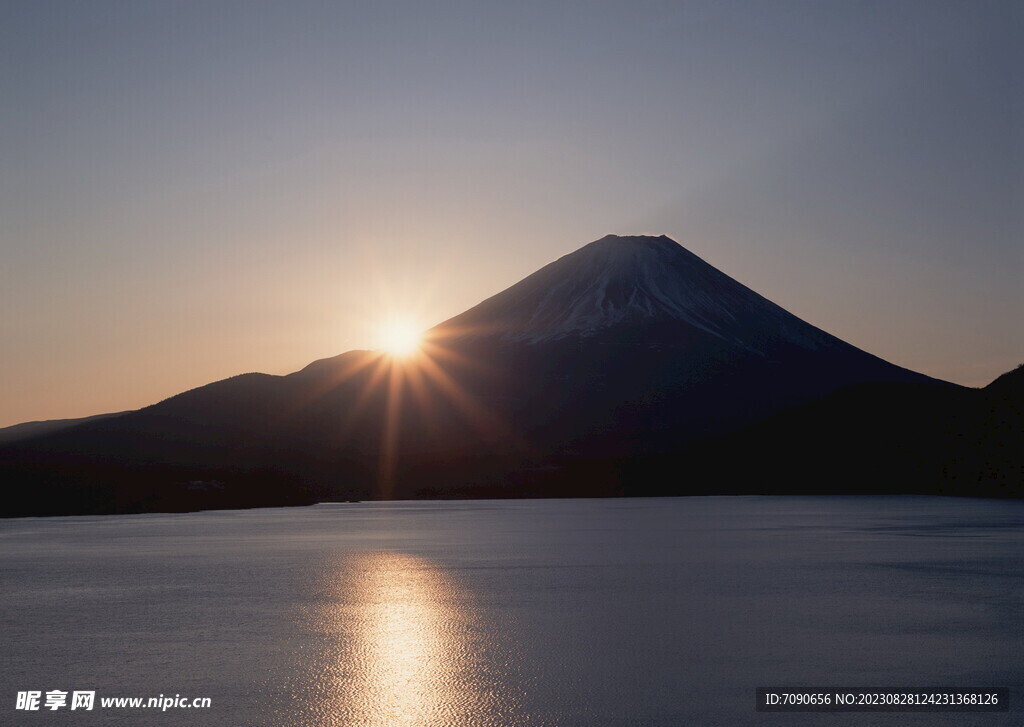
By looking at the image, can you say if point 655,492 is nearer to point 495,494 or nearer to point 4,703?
point 495,494

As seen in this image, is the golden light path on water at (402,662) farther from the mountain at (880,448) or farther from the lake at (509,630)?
the mountain at (880,448)

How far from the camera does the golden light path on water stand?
1450 centimetres

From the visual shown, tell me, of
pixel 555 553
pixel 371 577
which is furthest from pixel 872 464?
pixel 371 577

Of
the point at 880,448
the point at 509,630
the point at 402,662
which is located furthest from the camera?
the point at 880,448

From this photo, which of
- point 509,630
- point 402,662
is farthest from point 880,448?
point 402,662

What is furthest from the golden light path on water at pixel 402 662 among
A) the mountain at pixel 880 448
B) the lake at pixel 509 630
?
the mountain at pixel 880 448

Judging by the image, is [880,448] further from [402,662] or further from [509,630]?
[402,662]

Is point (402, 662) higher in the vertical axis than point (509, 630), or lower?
lower

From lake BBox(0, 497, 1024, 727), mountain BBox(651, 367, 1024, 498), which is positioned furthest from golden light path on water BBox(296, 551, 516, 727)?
mountain BBox(651, 367, 1024, 498)

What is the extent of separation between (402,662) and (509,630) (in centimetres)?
401

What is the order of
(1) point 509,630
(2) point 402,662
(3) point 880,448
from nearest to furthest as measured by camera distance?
(2) point 402,662 < (1) point 509,630 < (3) point 880,448

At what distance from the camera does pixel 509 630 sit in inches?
855

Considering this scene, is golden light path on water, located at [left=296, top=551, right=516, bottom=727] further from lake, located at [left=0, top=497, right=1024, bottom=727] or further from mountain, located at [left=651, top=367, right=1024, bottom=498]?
mountain, located at [left=651, top=367, right=1024, bottom=498]

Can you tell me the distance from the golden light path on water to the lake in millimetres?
64
